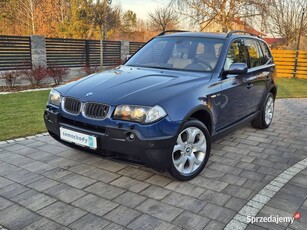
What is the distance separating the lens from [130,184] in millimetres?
3449

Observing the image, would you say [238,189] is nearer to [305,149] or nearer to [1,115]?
[305,149]

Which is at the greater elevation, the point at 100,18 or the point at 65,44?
the point at 100,18

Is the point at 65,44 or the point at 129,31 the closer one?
the point at 65,44

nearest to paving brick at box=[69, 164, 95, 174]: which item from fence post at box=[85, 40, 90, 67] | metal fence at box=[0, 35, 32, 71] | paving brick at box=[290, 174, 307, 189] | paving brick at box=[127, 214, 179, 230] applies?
paving brick at box=[127, 214, 179, 230]

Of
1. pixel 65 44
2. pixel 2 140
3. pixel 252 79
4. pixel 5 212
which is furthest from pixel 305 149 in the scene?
pixel 65 44

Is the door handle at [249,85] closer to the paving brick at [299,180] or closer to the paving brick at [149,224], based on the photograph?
the paving brick at [299,180]

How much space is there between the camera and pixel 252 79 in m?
4.90

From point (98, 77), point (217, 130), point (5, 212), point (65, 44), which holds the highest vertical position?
point (65, 44)

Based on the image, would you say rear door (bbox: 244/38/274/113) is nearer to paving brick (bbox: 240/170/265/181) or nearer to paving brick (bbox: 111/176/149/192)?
paving brick (bbox: 240/170/265/181)

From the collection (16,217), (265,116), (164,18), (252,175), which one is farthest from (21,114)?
(164,18)

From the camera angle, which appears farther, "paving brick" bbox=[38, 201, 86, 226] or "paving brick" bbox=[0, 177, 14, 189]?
"paving brick" bbox=[0, 177, 14, 189]

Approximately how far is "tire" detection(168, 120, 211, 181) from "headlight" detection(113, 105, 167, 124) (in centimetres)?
34

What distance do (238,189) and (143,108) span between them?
143 centimetres

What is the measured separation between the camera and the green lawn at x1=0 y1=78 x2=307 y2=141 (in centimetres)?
526
